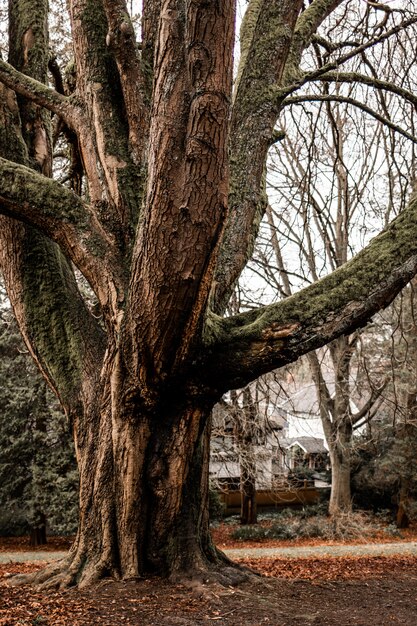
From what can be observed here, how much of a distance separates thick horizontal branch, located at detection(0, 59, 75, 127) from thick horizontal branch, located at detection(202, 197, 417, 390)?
2.30 meters

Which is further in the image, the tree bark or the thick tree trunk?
the tree bark

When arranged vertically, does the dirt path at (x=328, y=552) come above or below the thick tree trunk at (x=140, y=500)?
below

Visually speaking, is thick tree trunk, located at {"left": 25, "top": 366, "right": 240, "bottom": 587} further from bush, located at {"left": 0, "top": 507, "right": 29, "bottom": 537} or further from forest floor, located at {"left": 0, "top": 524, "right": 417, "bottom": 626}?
bush, located at {"left": 0, "top": 507, "right": 29, "bottom": 537}

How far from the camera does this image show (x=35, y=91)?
489 cm

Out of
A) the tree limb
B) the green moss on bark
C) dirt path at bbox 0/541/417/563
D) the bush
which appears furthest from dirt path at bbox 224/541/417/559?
the tree limb

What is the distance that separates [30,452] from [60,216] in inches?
443

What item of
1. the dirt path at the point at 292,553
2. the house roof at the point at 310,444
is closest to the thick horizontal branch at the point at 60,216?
the dirt path at the point at 292,553

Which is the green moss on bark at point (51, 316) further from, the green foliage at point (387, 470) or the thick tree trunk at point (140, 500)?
the green foliage at point (387, 470)

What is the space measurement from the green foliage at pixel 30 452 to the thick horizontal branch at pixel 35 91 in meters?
9.76

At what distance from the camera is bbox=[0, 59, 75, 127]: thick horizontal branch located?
4.79 m

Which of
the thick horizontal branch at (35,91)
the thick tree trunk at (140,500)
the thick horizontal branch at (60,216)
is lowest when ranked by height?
the thick tree trunk at (140,500)

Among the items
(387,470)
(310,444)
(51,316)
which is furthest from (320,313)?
(310,444)

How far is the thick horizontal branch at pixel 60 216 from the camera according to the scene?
419 centimetres

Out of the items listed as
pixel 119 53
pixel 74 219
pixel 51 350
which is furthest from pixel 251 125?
pixel 51 350
